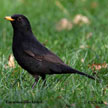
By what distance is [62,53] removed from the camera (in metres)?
6.29

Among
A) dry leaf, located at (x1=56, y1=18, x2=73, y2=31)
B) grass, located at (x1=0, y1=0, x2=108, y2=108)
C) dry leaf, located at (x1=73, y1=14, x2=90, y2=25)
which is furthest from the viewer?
dry leaf, located at (x1=73, y1=14, x2=90, y2=25)

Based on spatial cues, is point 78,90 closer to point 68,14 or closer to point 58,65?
point 58,65

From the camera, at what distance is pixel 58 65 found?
4.79 m

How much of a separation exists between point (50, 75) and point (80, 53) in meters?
1.15

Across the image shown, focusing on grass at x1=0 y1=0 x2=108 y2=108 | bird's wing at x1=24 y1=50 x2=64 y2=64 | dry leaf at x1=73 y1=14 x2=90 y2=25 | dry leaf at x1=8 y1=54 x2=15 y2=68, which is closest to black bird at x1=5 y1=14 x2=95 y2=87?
bird's wing at x1=24 y1=50 x2=64 y2=64

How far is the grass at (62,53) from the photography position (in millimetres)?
4062

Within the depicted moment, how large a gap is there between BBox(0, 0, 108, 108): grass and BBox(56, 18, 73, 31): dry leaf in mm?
110

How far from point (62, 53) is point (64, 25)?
6.94ft

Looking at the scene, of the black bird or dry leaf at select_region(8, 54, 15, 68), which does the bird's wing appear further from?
dry leaf at select_region(8, 54, 15, 68)

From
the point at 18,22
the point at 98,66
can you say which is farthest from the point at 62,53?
the point at 18,22

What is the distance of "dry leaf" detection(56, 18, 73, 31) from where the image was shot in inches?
322

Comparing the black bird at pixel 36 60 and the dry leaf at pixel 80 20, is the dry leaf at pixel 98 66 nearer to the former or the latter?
the black bird at pixel 36 60

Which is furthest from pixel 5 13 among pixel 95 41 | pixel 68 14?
pixel 95 41

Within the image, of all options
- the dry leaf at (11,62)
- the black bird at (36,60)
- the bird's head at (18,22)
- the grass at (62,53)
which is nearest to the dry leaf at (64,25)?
the grass at (62,53)
